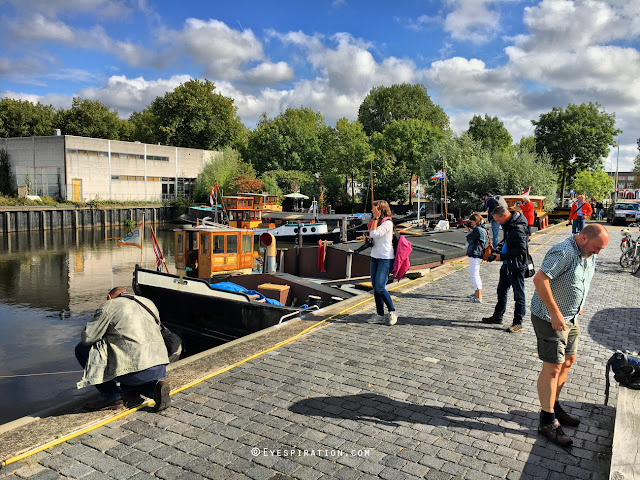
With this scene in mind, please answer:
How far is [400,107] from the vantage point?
75750 millimetres

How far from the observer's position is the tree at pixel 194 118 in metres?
67.1

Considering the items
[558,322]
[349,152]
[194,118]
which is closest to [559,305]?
[558,322]

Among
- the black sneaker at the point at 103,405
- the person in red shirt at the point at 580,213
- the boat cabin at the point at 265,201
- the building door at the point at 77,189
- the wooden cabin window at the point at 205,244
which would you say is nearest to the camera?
the black sneaker at the point at 103,405

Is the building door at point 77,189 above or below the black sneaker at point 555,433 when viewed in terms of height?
above

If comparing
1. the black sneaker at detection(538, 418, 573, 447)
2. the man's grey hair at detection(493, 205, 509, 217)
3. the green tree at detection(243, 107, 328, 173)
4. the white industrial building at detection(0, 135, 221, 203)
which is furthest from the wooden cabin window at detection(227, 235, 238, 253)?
the green tree at detection(243, 107, 328, 173)

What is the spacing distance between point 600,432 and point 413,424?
163 cm

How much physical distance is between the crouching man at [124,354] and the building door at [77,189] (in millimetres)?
52245

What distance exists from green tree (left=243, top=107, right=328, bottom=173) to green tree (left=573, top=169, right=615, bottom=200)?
3267 centimetres

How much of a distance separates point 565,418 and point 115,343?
13.8 feet

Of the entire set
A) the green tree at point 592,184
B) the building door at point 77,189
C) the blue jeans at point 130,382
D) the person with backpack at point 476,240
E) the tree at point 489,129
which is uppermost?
the tree at point 489,129

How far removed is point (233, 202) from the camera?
4288cm

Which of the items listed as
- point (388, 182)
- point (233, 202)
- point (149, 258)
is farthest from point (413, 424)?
point (388, 182)

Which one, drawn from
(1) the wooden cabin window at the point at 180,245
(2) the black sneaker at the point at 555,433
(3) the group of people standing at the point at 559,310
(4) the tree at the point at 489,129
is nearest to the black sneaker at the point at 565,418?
(3) the group of people standing at the point at 559,310

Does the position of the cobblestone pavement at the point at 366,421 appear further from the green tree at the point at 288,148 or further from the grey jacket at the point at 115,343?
the green tree at the point at 288,148
